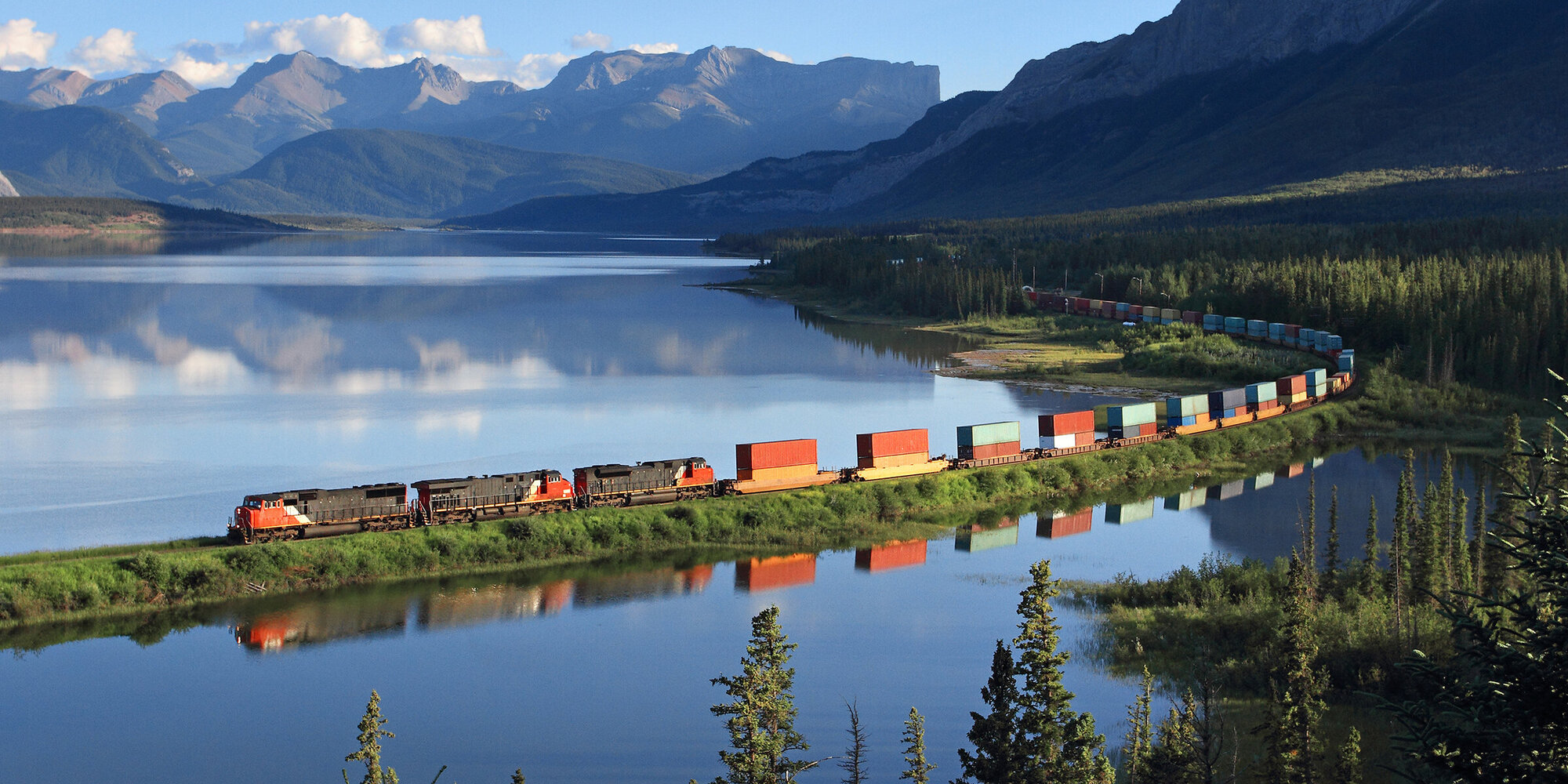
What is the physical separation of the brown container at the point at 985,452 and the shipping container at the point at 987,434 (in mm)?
173

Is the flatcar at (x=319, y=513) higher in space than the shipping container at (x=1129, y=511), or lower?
higher

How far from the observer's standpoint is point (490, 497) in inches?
2424

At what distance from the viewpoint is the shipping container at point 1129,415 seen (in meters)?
85.8

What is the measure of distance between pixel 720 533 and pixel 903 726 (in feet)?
75.6

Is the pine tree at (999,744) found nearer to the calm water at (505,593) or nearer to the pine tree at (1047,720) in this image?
the pine tree at (1047,720)

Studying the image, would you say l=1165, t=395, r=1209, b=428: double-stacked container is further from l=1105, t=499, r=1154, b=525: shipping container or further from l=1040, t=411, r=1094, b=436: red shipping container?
l=1105, t=499, r=1154, b=525: shipping container

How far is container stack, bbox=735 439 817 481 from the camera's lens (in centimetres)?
6862

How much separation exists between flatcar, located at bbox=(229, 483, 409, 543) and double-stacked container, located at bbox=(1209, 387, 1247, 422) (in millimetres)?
56071

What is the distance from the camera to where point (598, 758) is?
3994 cm

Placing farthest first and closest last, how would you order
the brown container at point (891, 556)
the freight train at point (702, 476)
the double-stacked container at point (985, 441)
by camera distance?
the double-stacked container at point (985, 441), the brown container at point (891, 556), the freight train at point (702, 476)

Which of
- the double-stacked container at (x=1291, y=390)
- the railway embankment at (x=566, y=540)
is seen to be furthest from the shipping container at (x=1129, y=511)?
the double-stacked container at (x=1291, y=390)

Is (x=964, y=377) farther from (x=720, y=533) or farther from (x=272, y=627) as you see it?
(x=272, y=627)

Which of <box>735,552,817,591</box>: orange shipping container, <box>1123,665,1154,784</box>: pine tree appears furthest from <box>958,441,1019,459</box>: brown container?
<box>1123,665,1154,784</box>: pine tree

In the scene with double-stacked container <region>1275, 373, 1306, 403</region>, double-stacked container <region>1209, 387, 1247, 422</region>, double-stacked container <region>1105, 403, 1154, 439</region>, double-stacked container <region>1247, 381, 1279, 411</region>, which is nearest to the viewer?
double-stacked container <region>1105, 403, 1154, 439</region>
